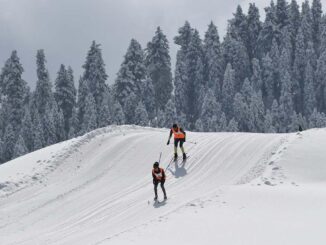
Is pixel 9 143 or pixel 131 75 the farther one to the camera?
pixel 131 75

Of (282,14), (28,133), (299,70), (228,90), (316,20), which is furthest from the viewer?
(316,20)

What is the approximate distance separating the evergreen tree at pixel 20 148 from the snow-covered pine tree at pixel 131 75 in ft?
52.5

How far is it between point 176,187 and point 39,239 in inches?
249

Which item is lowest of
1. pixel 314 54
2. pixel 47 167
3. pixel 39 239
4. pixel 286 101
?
pixel 39 239

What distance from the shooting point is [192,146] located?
29703 millimetres

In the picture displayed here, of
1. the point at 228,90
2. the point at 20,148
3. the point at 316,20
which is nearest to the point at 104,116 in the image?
the point at 20,148

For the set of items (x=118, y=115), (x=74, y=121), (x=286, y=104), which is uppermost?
(x=286, y=104)

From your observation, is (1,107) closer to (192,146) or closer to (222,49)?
(222,49)

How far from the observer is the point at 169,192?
76.4 ft

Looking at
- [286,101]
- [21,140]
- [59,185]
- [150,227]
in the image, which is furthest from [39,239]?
[286,101]

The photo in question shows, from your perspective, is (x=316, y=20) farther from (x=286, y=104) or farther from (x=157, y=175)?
(x=157, y=175)

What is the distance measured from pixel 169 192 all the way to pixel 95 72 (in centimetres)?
7458

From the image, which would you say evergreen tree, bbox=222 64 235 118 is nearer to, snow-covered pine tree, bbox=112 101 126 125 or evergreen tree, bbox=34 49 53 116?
snow-covered pine tree, bbox=112 101 126 125

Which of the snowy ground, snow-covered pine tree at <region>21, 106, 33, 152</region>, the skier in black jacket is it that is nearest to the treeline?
snow-covered pine tree at <region>21, 106, 33, 152</region>
